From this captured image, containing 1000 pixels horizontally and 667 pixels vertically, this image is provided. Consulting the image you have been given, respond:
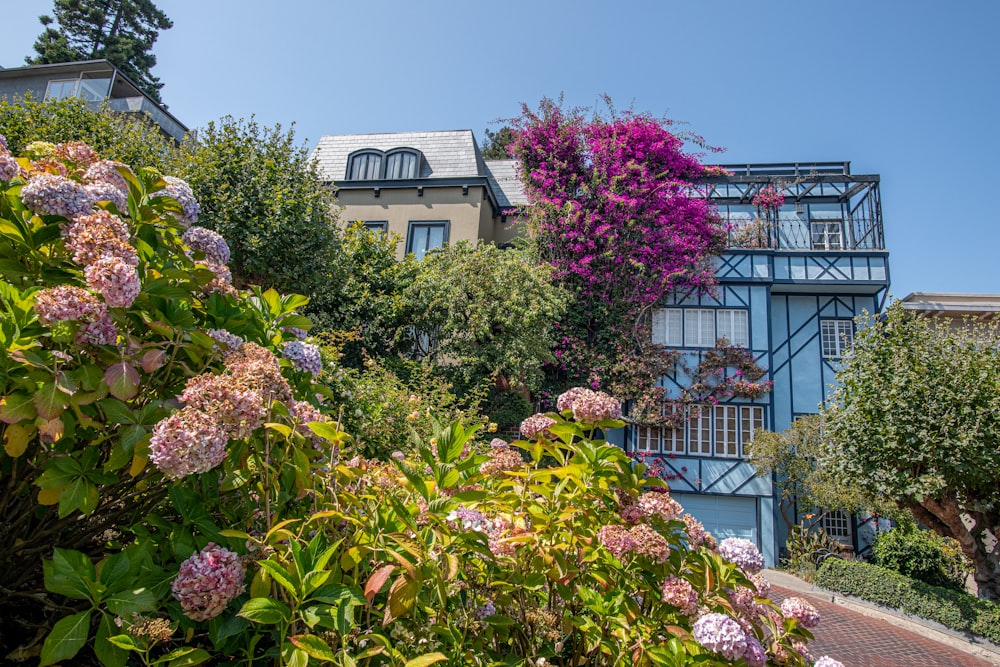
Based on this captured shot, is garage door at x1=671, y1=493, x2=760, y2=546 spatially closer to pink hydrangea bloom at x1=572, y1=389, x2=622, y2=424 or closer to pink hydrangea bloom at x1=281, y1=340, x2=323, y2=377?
pink hydrangea bloom at x1=572, y1=389, x2=622, y2=424

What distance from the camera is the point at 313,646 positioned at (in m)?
1.37

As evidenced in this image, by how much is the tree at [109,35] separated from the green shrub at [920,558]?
122 feet

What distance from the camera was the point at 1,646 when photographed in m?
1.76

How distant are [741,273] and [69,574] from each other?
18.1 metres

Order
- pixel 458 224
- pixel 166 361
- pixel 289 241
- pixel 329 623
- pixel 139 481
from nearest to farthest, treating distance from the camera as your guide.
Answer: pixel 329 623
pixel 166 361
pixel 139 481
pixel 289 241
pixel 458 224

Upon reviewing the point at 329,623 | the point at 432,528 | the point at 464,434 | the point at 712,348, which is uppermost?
the point at 712,348

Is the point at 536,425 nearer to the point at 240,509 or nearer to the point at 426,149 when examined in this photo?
the point at 240,509

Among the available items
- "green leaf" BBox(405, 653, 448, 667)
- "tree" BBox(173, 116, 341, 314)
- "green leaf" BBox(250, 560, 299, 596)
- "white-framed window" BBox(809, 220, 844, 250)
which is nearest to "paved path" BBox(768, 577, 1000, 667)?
"green leaf" BBox(405, 653, 448, 667)

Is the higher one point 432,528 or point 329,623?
point 432,528

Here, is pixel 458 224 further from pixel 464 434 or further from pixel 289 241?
pixel 464 434

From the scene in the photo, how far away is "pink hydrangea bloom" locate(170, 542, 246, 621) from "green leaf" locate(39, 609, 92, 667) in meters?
0.19

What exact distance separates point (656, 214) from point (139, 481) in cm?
1664

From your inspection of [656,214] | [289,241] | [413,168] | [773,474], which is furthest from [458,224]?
[773,474]

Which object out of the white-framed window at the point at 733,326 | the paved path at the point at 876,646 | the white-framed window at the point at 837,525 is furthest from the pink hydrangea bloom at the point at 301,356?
the white-framed window at the point at 837,525
